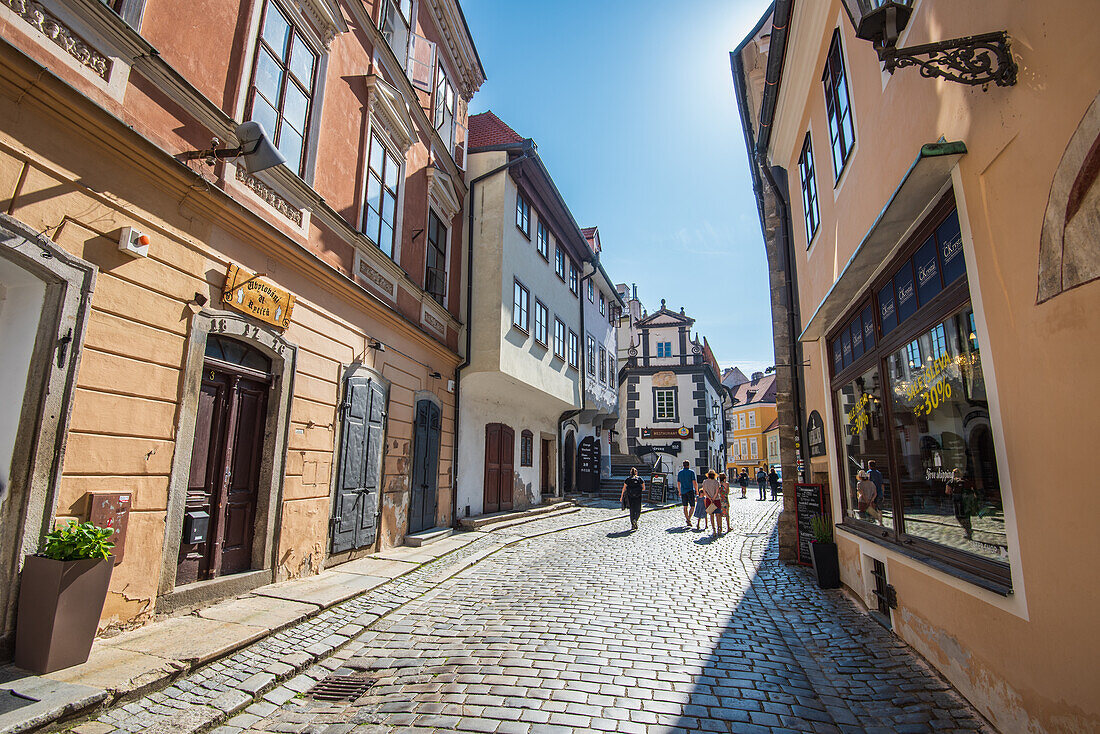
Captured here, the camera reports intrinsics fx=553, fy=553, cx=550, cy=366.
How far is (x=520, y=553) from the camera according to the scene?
994 centimetres

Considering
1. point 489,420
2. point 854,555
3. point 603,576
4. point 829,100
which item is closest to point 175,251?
point 603,576

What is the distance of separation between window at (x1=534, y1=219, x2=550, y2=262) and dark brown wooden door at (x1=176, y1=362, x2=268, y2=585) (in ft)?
35.9

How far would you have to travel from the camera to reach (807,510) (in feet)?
27.8

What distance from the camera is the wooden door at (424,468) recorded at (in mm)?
10367

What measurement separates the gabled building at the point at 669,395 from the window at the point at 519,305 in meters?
20.6

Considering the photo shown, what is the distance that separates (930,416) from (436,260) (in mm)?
9653

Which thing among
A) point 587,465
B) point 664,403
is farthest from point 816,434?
point 664,403

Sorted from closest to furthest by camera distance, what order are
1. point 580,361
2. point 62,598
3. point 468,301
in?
point 62,598 < point 468,301 < point 580,361

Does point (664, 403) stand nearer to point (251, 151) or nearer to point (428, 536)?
point (428, 536)

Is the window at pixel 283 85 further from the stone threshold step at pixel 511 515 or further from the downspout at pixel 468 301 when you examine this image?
the stone threshold step at pixel 511 515

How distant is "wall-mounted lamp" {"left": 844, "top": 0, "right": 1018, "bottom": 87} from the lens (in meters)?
2.96

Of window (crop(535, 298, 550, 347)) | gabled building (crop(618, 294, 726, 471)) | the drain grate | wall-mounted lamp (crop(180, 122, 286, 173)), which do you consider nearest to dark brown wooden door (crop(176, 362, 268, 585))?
wall-mounted lamp (crop(180, 122, 286, 173))

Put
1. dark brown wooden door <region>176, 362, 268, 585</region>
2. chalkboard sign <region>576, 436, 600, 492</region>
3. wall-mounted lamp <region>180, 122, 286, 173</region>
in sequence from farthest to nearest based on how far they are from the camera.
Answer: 1. chalkboard sign <region>576, 436, 600, 492</region>
2. dark brown wooden door <region>176, 362, 268, 585</region>
3. wall-mounted lamp <region>180, 122, 286, 173</region>

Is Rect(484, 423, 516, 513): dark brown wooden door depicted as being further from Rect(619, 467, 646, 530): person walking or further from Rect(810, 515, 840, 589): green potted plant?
Rect(810, 515, 840, 589): green potted plant
